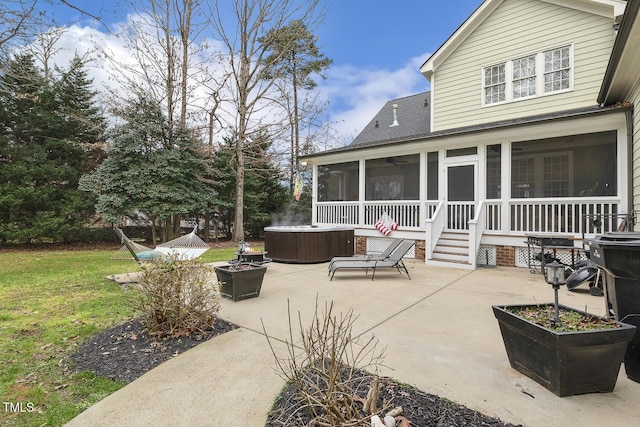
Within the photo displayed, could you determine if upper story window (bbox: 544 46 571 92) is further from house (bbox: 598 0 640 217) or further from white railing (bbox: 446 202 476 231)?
white railing (bbox: 446 202 476 231)

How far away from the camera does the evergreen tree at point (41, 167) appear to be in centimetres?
1184

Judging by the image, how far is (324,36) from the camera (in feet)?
52.1

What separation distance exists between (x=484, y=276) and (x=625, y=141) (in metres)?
4.29

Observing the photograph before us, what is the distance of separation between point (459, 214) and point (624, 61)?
16.0ft

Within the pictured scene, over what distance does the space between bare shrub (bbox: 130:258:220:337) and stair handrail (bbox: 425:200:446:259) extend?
6.60 m

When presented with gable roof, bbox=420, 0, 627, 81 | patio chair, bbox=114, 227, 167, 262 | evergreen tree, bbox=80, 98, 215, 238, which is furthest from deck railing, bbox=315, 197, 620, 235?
evergreen tree, bbox=80, 98, 215, 238

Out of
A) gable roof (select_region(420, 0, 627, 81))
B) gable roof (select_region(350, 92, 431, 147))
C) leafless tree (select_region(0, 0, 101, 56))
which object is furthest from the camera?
gable roof (select_region(350, 92, 431, 147))

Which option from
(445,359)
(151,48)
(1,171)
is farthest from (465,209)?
(1,171)

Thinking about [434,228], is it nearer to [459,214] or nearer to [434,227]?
[434,227]

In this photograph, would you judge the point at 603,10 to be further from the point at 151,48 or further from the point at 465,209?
the point at 151,48

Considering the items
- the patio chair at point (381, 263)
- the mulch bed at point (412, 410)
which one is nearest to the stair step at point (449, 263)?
the patio chair at point (381, 263)

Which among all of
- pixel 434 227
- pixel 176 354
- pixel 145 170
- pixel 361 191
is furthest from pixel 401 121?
pixel 176 354

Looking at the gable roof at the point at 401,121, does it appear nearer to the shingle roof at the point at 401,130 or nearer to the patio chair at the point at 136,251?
the shingle roof at the point at 401,130

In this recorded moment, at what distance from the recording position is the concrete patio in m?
2.06
